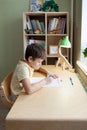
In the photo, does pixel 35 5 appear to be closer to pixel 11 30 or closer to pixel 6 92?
pixel 11 30

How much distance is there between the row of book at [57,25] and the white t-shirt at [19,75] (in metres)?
1.48

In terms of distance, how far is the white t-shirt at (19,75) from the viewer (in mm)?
1747

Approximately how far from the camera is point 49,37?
3.50 metres

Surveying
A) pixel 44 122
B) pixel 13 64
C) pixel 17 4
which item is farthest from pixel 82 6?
pixel 44 122

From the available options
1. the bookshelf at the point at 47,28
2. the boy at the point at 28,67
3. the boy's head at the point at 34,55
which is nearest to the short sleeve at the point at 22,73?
the boy at the point at 28,67

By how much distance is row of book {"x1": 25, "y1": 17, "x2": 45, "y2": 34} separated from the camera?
329 cm

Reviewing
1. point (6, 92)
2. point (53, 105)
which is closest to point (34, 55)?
point (6, 92)

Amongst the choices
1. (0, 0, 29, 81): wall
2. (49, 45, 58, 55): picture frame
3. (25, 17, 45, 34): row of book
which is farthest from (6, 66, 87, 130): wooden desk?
(0, 0, 29, 81): wall

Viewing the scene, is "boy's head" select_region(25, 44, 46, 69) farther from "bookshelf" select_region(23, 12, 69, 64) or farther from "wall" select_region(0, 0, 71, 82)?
"wall" select_region(0, 0, 71, 82)

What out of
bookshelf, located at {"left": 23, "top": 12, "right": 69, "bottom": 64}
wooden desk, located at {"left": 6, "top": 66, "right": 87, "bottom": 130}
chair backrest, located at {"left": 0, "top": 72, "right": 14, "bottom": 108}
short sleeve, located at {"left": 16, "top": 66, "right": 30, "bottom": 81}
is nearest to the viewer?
wooden desk, located at {"left": 6, "top": 66, "right": 87, "bottom": 130}

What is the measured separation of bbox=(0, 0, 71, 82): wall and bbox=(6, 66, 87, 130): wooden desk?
6.83 feet

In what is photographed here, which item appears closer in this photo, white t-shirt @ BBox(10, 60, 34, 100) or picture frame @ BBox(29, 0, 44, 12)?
white t-shirt @ BBox(10, 60, 34, 100)

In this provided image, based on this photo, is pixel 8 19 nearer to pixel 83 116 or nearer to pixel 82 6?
pixel 82 6

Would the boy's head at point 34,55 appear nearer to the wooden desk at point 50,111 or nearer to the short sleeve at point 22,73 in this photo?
the short sleeve at point 22,73
